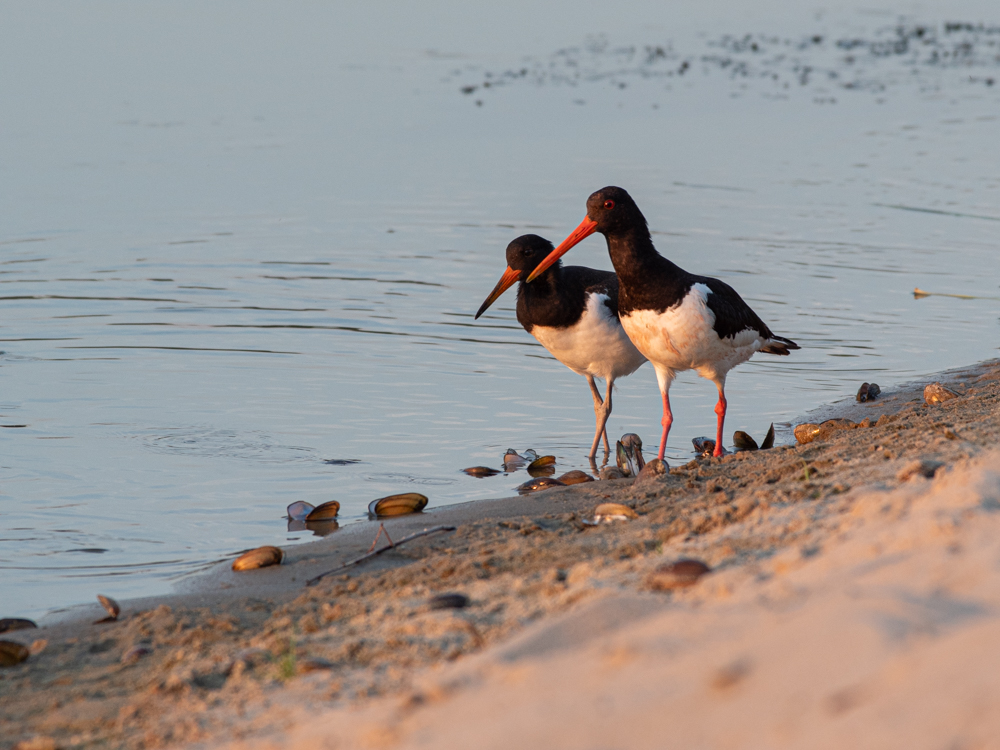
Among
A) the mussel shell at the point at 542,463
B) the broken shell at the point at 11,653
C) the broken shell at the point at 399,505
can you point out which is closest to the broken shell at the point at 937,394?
the mussel shell at the point at 542,463

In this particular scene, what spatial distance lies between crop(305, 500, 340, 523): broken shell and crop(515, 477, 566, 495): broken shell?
1064 mm

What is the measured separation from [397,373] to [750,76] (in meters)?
15.1

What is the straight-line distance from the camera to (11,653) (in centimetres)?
377

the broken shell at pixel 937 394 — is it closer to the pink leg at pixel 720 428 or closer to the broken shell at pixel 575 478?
the pink leg at pixel 720 428

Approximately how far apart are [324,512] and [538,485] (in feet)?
4.01

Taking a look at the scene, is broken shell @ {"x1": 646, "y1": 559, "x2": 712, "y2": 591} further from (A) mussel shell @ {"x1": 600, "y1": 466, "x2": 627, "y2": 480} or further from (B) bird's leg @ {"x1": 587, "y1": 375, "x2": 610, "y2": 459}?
(B) bird's leg @ {"x1": 587, "y1": 375, "x2": 610, "y2": 459}

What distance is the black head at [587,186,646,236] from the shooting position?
686 cm

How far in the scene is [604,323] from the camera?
7.44 metres

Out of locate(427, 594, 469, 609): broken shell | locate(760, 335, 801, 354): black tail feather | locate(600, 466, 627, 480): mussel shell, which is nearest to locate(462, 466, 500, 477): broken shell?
locate(600, 466, 627, 480): mussel shell

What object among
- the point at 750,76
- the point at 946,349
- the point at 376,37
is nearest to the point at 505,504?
the point at 946,349

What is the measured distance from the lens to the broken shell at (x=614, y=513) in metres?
4.91

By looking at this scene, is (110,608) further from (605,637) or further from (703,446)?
(703,446)

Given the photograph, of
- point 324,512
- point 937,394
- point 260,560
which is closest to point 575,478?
point 324,512

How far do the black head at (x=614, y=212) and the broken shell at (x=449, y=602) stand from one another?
145 inches
